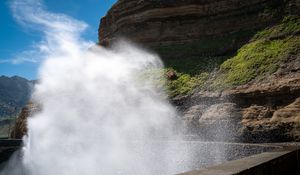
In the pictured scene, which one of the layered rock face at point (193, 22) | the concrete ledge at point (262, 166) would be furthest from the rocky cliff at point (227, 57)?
the concrete ledge at point (262, 166)

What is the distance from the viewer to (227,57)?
17.9 meters

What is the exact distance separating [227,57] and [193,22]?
4800mm

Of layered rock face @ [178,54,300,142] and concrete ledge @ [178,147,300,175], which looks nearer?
concrete ledge @ [178,147,300,175]

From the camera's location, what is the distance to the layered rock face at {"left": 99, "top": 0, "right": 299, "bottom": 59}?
733 inches

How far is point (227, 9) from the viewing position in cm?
2047

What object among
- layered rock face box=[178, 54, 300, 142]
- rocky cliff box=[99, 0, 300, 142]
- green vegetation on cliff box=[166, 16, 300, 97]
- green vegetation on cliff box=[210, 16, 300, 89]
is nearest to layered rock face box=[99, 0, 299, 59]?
rocky cliff box=[99, 0, 300, 142]

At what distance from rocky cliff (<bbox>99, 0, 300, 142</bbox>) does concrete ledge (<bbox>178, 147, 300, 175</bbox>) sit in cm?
335

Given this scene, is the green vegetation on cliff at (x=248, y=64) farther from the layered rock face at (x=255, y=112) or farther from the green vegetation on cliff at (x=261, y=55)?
the layered rock face at (x=255, y=112)

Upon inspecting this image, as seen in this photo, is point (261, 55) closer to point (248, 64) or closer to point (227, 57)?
point (248, 64)

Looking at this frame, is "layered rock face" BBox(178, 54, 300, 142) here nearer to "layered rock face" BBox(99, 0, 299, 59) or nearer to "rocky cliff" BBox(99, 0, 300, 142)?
"rocky cliff" BBox(99, 0, 300, 142)

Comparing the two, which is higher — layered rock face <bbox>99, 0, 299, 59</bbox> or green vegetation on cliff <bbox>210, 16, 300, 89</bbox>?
layered rock face <bbox>99, 0, 299, 59</bbox>

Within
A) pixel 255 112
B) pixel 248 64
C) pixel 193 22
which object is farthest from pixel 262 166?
pixel 193 22

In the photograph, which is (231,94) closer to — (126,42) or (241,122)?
(241,122)

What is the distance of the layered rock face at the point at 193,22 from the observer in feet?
61.1
